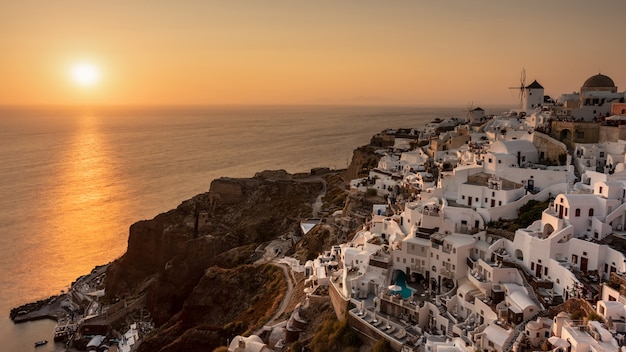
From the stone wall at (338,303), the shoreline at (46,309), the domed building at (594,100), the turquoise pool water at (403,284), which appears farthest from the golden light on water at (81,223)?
the domed building at (594,100)

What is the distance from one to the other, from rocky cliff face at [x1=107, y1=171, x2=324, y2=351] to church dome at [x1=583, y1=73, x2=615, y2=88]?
1133 inches

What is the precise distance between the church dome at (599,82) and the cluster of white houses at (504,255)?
2.16 meters

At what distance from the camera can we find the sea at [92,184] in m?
52.7

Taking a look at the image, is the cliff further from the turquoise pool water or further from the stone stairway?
the stone stairway

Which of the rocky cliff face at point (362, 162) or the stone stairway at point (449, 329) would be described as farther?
the rocky cliff face at point (362, 162)

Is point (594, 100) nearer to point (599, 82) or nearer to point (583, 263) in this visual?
point (599, 82)

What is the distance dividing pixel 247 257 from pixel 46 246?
28.7 metres

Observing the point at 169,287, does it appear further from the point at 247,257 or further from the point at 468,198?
the point at 468,198

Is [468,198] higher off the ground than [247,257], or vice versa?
[468,198]

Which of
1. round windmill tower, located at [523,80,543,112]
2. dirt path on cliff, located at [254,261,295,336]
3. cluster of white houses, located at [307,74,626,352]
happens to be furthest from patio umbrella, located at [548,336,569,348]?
round windmill tower, located at [523,80,543,112]

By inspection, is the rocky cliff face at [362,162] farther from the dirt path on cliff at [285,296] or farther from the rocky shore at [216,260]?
the dirt path on cliff at [285,296]

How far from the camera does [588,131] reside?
108ft

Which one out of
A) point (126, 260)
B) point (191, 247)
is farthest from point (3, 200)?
point (191, 247)

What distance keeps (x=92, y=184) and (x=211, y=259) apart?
1998 inches
